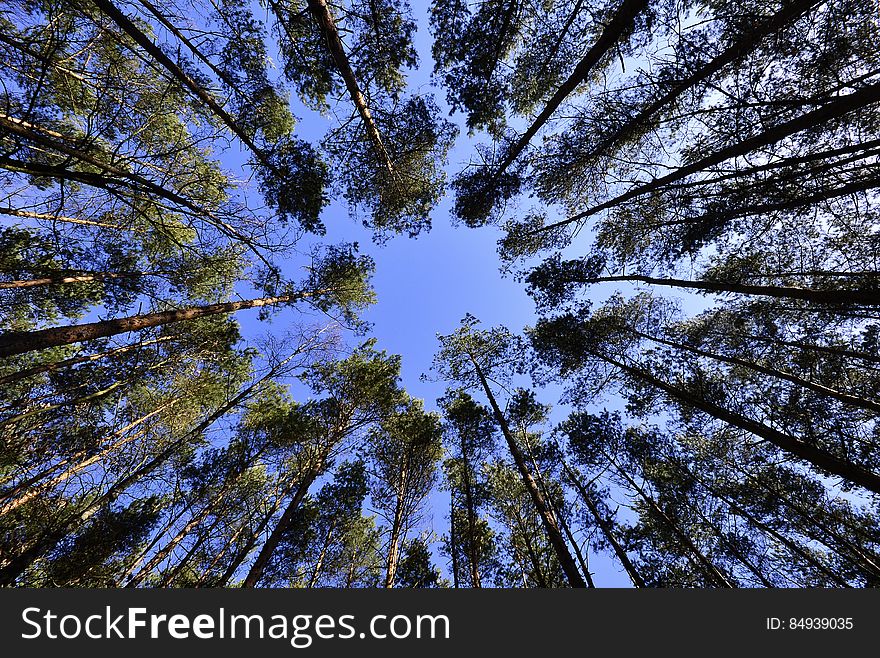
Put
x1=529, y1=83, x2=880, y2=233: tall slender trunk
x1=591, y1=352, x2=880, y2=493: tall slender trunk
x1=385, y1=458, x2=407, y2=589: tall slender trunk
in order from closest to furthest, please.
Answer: x1=529, y1=83, x2=880, y2=233: tall slender trunk < x1=591, y1=352, x2=880, y2=493: tall slender trunk < x1=385, y1=458, x2=407, y2=589: tall slender trunk

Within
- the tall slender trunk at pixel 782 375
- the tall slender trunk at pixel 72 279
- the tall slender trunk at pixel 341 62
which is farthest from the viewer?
the tall slender trunk at pixel 72 279

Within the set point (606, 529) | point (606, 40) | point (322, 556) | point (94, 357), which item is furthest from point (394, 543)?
point (606, 40)

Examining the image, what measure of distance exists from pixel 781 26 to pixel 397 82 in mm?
6607

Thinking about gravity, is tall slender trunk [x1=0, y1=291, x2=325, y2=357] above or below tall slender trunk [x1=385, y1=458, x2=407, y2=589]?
above

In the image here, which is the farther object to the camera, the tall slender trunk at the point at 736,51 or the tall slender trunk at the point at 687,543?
the tall slender trunk at the point at 687,543

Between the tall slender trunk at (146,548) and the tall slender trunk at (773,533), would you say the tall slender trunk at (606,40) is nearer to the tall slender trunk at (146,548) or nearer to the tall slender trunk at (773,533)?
the tall slender trunk at (773,533)

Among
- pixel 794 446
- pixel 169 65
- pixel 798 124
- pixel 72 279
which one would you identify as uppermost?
pixel 72 279

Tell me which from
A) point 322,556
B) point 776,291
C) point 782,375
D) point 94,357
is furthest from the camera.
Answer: point 322,556

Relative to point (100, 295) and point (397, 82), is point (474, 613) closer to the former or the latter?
point (397, 82)

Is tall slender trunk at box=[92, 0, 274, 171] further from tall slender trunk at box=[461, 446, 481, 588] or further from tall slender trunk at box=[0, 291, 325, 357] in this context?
tall slender trunk at box=[461, 446, 481, 588]

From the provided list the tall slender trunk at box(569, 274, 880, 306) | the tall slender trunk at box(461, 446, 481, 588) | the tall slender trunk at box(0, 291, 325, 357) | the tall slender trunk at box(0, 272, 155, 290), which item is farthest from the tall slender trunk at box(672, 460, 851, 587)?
the tall slender trunk at box(0, 272, 155, 290)

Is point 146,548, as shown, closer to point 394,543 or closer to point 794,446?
point 394,543

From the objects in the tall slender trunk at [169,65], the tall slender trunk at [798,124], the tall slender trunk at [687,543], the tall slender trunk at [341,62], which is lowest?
the tall slender trunk at [687,543]

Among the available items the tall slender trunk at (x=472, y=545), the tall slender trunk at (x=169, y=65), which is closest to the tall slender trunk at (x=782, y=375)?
the tall slender trunk at (x=472, y=545)
